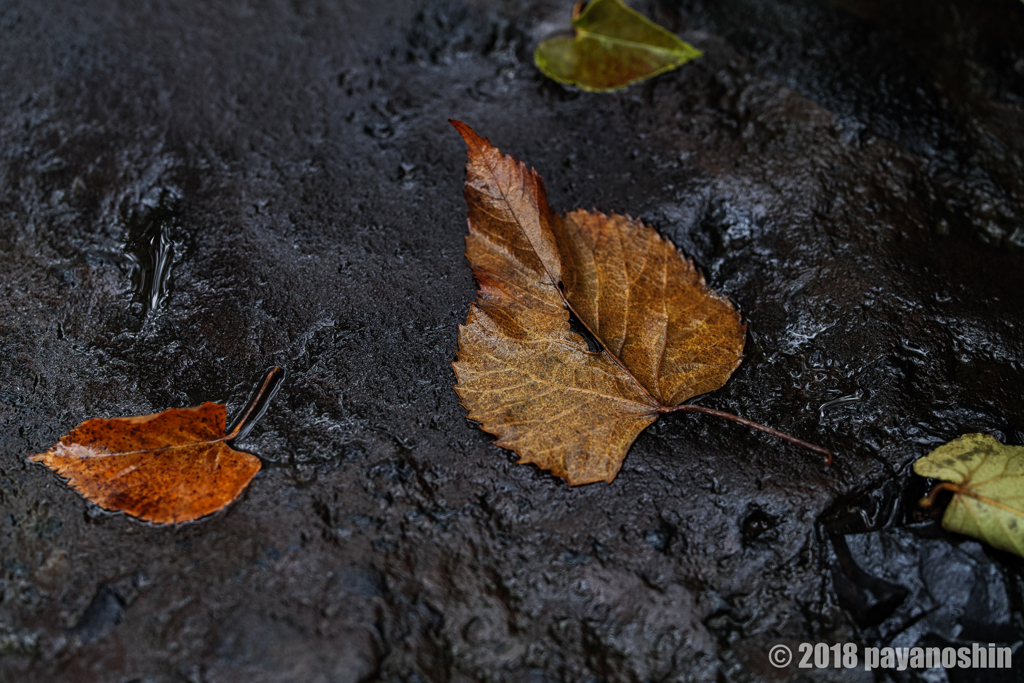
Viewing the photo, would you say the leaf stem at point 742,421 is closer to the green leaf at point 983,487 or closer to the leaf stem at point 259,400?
the green leaf at point 983,487

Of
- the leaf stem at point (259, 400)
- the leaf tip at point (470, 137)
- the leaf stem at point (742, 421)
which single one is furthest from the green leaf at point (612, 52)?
the leaf stem at point (259, 400)

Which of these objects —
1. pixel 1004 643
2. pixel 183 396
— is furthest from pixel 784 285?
pixel 183 396

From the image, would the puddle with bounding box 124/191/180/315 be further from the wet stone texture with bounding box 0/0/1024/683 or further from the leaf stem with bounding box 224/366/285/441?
the leaf stem with bounding box 224/366/285/441

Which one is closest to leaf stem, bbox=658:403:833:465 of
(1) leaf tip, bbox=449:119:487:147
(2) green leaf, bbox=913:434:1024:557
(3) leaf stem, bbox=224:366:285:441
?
(2) green leaf, bbox=913:434:1024:557

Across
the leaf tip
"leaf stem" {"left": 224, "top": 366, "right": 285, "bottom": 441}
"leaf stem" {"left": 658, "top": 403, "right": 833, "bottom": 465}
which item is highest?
the leaf tip

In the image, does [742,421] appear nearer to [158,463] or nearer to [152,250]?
[158,463]

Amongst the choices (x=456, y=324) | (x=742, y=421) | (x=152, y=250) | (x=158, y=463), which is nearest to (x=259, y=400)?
(x=158, y=463)
